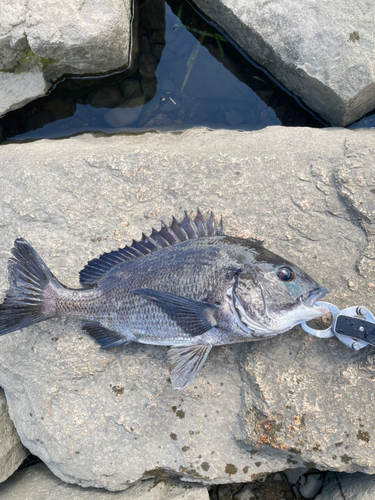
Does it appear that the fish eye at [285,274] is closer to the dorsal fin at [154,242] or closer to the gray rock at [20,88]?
the dorsal fin at [154,242]

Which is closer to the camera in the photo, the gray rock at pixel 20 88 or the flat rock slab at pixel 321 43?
the flat rock slab at pixel 321 43

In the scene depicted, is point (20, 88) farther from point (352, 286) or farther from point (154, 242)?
point (352, 286)

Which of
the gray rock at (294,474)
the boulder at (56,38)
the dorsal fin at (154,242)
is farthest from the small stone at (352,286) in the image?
the boulder at (56,38)

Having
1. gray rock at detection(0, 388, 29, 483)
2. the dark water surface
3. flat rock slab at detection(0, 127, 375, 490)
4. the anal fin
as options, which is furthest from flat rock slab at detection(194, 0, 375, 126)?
gray rock at detection(0, 388, 29, 483)

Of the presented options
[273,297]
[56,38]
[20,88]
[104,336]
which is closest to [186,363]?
[104,336]

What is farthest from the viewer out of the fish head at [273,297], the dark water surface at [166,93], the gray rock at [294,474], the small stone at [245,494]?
the dark water surface at [166,93]
